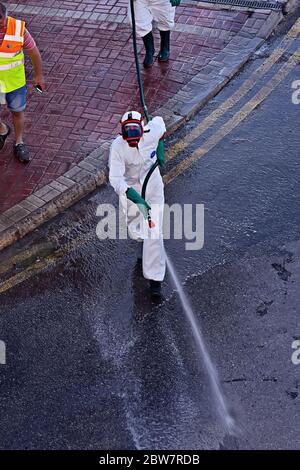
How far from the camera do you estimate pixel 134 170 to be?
6.11 metres

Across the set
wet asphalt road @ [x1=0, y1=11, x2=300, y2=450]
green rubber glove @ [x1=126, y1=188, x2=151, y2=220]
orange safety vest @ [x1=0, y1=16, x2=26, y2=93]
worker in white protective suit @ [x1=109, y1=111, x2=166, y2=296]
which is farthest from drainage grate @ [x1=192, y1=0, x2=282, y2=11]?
green rubber glove @ [x1=126, y1=188, x2=151, y2=220]

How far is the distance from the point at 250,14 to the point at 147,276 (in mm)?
5082

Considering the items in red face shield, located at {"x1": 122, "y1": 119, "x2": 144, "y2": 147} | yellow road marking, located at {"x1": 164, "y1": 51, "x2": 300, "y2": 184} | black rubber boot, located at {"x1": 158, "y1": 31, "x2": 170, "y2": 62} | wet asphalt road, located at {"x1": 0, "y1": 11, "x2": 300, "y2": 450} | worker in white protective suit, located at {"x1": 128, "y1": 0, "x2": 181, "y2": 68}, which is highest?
red face shield, located at {"x1": 122, "y1": 119, "x2": 144, "y2": 147}

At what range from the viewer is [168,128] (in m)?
8.02

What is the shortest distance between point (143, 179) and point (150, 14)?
337 centimetres

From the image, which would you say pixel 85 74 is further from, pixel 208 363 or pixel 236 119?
pixel 208 363

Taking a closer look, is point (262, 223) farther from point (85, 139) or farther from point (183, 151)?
point (85, 139)

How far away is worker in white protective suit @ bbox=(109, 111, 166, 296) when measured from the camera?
5.76m

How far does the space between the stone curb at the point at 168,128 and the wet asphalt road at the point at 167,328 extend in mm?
144

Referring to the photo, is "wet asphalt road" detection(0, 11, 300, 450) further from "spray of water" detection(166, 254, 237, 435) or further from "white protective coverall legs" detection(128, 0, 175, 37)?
"white protective coverall legs" detection(128, 0, 175, 37)

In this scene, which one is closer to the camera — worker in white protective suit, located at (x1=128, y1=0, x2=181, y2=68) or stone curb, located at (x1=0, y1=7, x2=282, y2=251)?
stone curb, located at (x1=0, y1=7, x2=282, y2=251)

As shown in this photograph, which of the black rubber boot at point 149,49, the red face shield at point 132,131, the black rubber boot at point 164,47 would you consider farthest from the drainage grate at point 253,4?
the red face shield at point 132,131

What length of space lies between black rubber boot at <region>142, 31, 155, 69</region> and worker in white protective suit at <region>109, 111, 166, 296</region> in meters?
2.97

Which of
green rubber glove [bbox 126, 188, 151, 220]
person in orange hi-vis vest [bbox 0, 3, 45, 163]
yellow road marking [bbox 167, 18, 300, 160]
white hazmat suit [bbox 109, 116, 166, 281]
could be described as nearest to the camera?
green rubber glove [bbox 126, 188, 151, 220]
